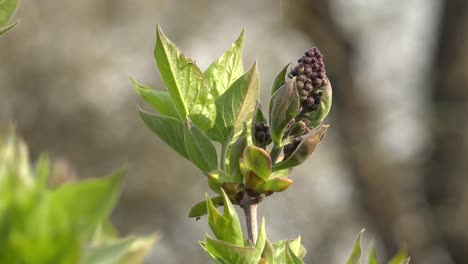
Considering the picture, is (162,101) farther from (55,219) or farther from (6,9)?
(55,219)

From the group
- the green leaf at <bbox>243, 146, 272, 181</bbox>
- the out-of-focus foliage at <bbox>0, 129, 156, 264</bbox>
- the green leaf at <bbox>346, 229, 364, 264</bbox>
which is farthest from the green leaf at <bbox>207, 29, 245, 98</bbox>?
the out-of-focus foliage at <bbox>0, 129, 156, 264</bbox>


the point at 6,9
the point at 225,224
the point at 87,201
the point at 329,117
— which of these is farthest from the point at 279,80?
the point at 329,117

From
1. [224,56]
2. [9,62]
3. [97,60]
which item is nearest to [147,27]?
[97,60]

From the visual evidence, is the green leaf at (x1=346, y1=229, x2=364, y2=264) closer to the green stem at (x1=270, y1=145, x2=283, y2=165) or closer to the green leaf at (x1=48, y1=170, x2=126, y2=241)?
the green stem at (x1=270, y1=145, x2=283, y2=165)

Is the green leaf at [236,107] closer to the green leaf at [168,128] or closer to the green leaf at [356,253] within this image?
the green leaf at [168,128]

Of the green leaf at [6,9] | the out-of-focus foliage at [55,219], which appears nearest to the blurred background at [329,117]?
the green leaf at [6,9]

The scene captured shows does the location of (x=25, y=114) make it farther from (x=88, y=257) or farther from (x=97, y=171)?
(x=88, y=257)
